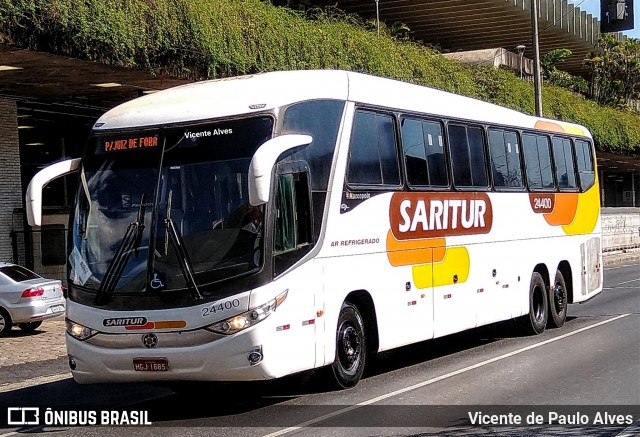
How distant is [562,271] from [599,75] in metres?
55.0

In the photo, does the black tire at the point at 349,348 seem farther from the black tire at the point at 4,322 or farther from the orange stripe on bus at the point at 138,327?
the black tire at the point at 4,322

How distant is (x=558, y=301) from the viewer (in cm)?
1864

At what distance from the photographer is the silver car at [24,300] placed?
21.7 metres

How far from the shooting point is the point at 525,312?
17312 mm

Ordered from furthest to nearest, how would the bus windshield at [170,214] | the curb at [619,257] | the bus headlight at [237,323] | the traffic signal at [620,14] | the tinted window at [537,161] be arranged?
the curb at [619,257]
the traffic signal at [620,14]
the tinted window at [537,161]
the bus windshield at [170,214]
the bus headlight at [237,323]

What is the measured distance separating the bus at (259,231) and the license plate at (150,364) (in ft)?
0.05

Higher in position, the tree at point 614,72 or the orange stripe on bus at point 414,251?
the tree at point 614,72

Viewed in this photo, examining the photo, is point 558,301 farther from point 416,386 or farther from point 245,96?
point 245,96

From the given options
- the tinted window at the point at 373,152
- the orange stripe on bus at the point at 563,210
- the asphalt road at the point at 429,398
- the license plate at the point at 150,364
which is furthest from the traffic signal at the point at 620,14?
the license plate at the point at 150,364

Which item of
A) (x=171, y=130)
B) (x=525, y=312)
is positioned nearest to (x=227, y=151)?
(x=171, y=130)

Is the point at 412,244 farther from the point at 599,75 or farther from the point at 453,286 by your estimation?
the point at 599,75

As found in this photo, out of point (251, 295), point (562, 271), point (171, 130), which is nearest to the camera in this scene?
point (251, 295)

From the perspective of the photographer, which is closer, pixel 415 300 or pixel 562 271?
pixel 415 300

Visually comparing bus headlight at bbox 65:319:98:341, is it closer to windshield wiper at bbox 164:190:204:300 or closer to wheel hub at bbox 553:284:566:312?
windshield wiper at bbox 164:190:204:300
